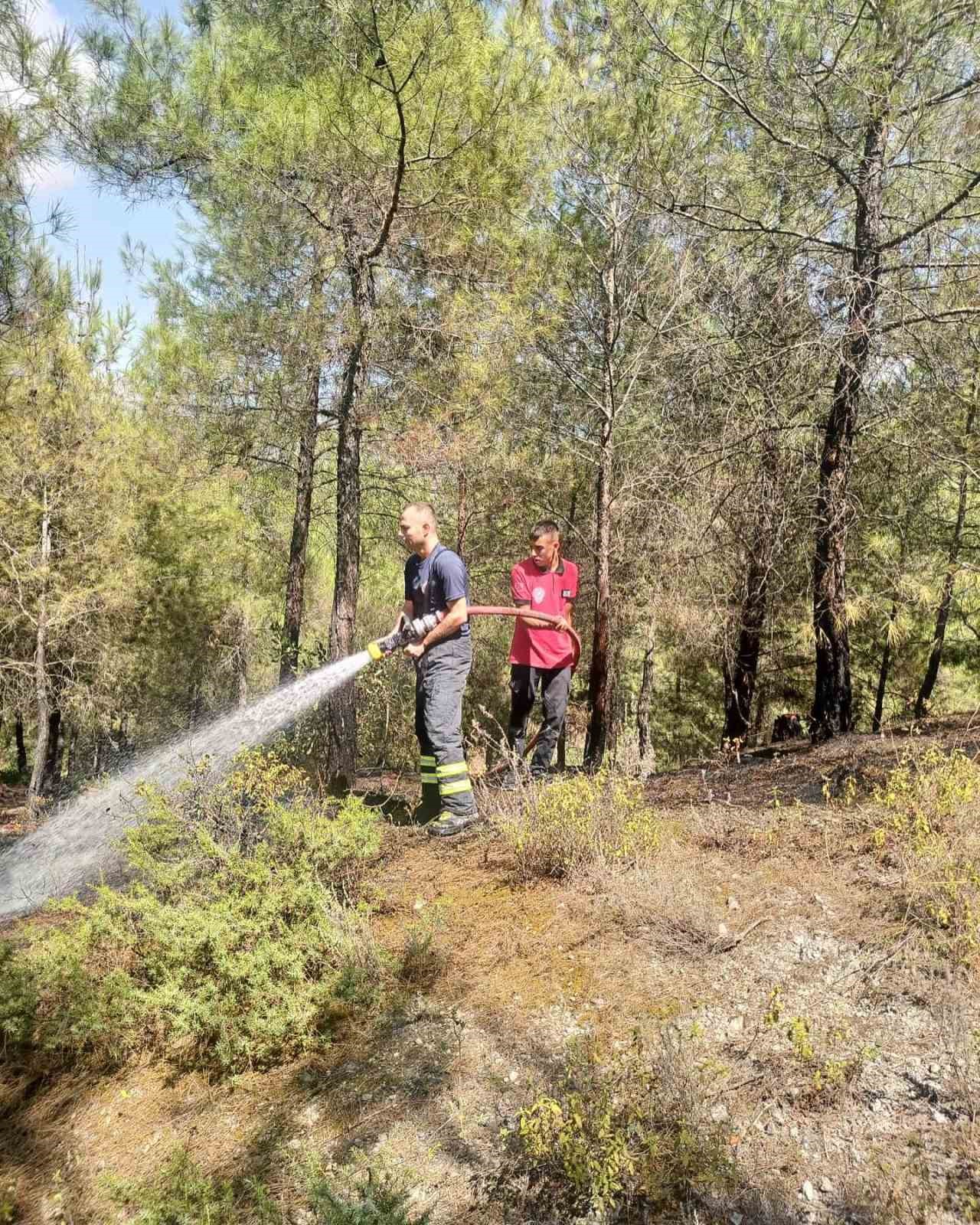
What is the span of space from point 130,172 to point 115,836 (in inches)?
232

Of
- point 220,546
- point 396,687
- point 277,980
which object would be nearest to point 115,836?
point 277,980

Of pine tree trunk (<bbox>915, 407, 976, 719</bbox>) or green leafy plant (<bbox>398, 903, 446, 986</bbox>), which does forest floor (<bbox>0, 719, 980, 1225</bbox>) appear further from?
pine tree trunk (<bbox>915, 407, 976, 719</bbox>)

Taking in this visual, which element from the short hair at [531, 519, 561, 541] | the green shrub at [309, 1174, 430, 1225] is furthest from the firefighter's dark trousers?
the green shrub at [309, 1174, 430, 1225]

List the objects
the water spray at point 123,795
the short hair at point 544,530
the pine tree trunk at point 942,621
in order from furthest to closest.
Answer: the pine tree trunk at point 942,621 < the short hair at point 544,530 < the water spray at point 123,795

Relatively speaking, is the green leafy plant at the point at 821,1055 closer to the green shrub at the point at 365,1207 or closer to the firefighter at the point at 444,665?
the green shrub at the point at 365,1207

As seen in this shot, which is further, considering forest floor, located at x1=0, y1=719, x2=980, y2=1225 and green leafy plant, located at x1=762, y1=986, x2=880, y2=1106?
green leafy plant, located at x1=762, y1=986, x2=880, y2=1106

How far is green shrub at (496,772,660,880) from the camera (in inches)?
144

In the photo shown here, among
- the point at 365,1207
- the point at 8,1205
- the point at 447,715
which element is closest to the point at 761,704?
the point at 447,715

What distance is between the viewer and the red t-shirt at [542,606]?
561 centimetres

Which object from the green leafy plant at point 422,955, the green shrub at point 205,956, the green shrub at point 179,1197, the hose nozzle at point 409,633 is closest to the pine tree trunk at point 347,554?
the hose nozzle at point 409,633

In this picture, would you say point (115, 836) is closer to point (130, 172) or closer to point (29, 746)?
point (130, 172)

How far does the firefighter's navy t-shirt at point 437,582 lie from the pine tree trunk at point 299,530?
138 inches

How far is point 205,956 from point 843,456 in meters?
5.87

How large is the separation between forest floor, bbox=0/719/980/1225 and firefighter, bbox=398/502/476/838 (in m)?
0.89
